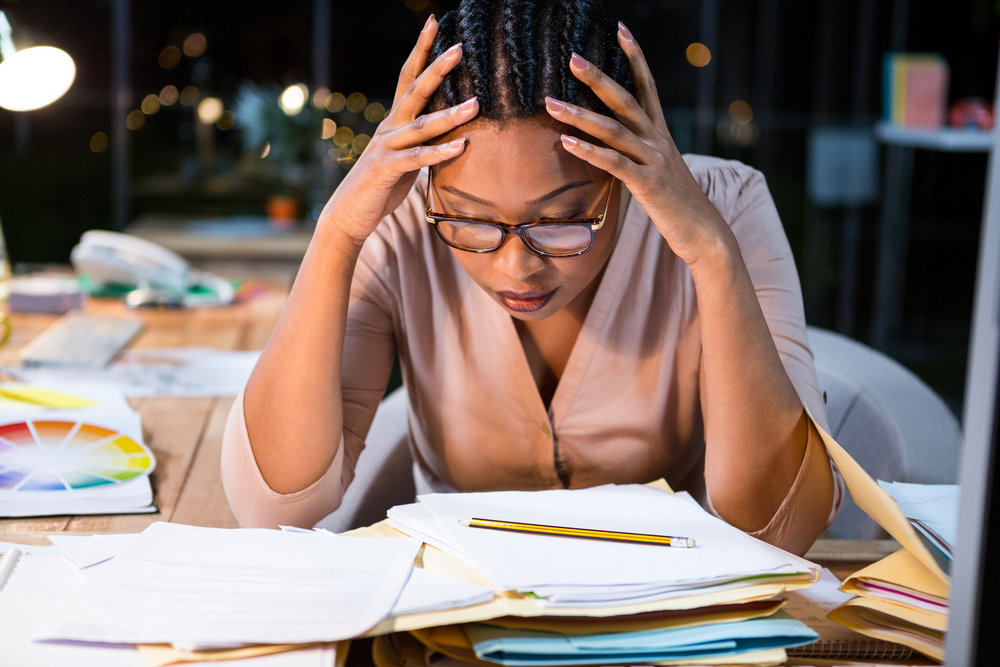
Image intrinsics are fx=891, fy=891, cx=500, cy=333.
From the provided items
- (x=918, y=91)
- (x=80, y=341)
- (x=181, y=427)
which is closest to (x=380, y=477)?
(x=181, y=427)

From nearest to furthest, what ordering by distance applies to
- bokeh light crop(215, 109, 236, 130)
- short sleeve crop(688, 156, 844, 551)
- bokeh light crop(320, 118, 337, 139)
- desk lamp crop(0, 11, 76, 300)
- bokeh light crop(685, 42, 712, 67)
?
1. short sleeve crop(688, 156, 844, 551)
2. desk lamp crop(0, 11, 76, 300)
3. bokeh light crop(320, 118, 337, 139)
4. bokeh light crop(215, 109, 236, 130)
5. bokeh light crop(685, 42, 712, 67)

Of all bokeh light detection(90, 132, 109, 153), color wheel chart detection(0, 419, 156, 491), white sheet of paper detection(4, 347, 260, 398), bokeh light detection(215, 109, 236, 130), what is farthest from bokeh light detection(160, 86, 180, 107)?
color wheel chart detection(0, 419, 156, 491)

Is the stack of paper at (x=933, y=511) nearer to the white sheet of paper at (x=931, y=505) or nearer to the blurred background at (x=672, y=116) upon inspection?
the white sheet of paper at (x=931, y=505)

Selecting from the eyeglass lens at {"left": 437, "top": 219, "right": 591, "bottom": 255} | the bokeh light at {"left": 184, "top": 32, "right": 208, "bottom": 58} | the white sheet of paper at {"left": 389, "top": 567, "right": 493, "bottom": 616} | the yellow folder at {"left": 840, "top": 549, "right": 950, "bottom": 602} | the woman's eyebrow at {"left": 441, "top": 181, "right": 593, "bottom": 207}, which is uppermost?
the bokeh light at {"left": 184, "top": 32, "right": 208, "bottom": 58}

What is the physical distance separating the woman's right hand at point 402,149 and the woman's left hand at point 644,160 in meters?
0.11

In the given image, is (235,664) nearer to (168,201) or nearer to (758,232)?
(758,232)

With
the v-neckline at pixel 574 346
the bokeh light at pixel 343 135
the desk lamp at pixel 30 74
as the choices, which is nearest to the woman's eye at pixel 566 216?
the v-neckline at pixel 574 346

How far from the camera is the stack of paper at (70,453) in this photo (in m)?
1.00

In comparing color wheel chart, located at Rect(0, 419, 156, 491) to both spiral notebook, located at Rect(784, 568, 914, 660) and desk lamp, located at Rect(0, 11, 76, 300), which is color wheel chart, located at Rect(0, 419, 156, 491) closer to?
spiral notebook, located at Rect(784, 568, 914, 660)

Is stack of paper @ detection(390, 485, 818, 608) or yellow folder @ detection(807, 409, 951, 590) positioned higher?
yellow folder @ detection(807, 409, 951, 590)

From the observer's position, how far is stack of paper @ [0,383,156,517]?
1.00 meters

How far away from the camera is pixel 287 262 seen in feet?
11.1

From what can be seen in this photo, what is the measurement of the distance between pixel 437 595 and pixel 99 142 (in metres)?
4.92

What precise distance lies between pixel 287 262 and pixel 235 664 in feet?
9.40
